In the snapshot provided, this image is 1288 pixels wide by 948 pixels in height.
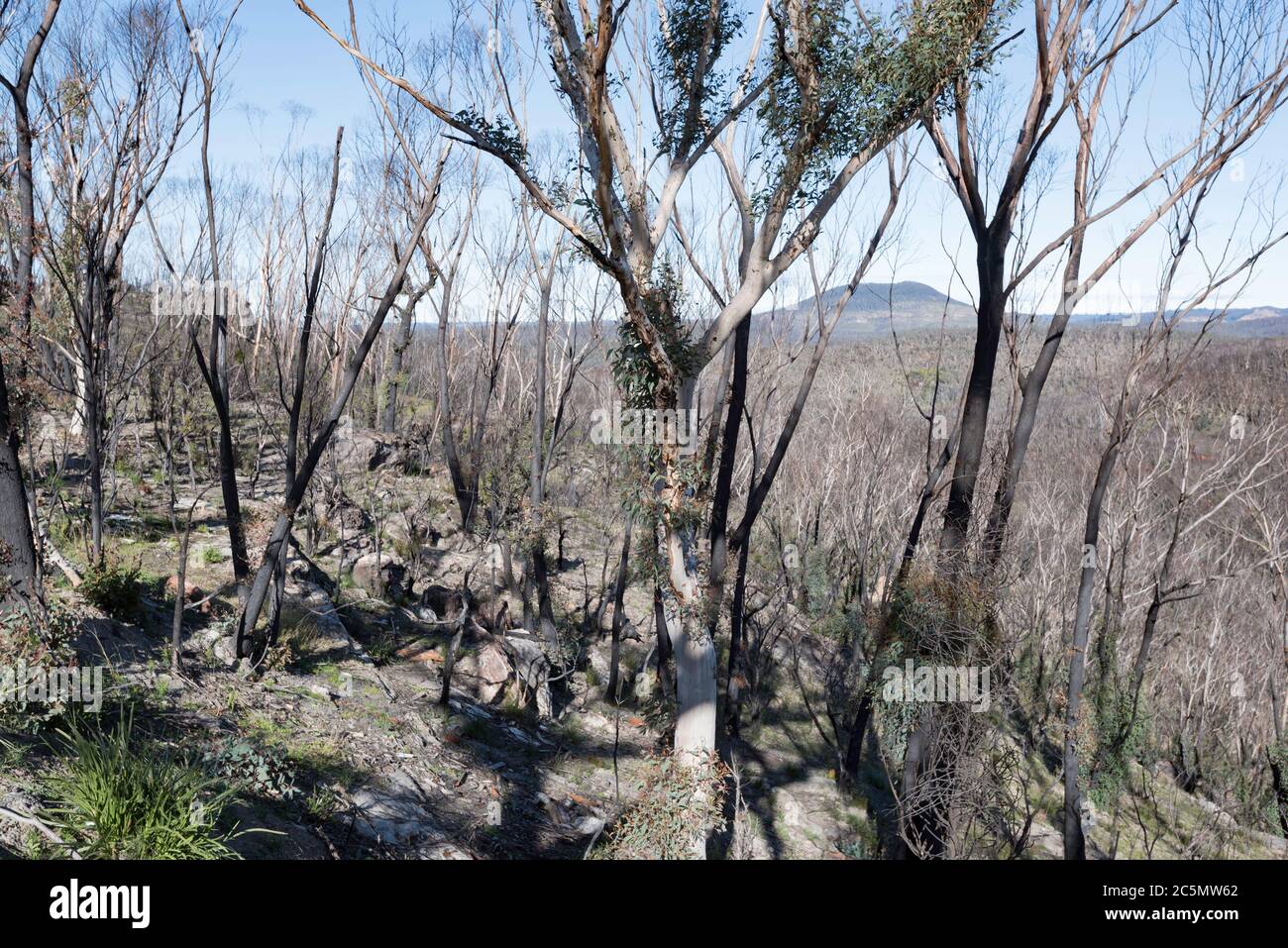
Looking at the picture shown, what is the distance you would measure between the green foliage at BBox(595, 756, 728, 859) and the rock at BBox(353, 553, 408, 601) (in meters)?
6.01

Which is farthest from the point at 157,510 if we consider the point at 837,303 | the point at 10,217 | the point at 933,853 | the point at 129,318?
the point at 129,318

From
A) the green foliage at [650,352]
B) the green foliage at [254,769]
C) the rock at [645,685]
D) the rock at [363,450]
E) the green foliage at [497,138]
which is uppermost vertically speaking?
the green foliage at [497,138]

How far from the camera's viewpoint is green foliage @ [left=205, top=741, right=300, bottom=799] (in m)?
5.59

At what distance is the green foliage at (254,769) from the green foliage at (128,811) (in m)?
1.22

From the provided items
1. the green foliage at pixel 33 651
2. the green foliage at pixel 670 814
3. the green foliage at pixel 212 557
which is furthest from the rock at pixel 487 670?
→ the green foliage at pixel 33 651

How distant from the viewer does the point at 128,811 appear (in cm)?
400

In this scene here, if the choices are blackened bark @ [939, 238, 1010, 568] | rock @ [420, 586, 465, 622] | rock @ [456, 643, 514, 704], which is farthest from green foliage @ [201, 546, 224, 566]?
blackened bark @ [939, 238, 1010, 568]

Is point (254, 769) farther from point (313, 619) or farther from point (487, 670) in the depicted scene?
point (487, 670)

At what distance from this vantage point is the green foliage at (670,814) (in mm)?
7270

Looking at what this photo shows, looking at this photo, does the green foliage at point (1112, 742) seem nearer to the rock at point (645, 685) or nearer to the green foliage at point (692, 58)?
the rock at point (645, 685)

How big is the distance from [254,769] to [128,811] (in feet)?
5.64

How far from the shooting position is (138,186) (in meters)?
10.1

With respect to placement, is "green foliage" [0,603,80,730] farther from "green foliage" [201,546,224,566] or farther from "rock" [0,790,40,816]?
"green foliage" [201,546,224,566]
